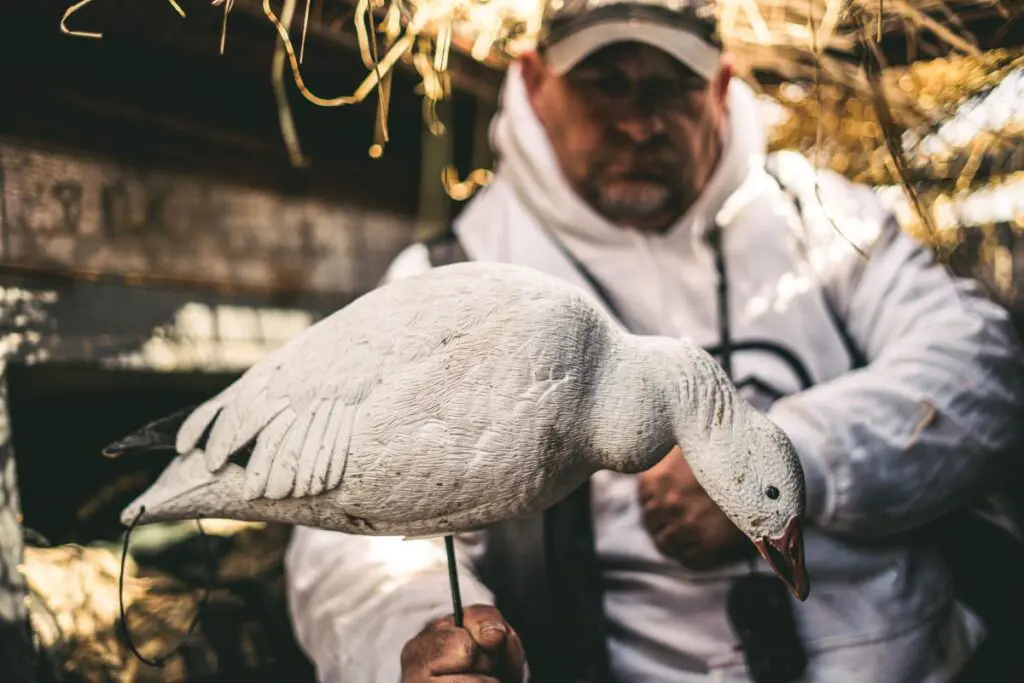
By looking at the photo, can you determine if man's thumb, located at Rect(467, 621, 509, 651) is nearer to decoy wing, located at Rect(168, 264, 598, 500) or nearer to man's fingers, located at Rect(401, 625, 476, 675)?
man's fingers, located at Rect(401, 625, 476, 675)

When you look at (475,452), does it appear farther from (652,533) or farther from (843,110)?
(843,110)

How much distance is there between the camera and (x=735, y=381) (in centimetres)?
A: 94

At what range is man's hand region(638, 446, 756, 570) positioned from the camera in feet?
2.70

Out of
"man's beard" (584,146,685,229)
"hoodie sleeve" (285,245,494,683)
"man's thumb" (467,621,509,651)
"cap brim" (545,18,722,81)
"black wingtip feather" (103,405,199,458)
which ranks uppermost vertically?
"cap brim" (545,18,722,81)

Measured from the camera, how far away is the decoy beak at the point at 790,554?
0.58 metres

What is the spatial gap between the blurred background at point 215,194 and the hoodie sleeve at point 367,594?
0.14 m

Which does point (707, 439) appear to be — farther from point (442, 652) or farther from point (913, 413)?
point (913, 413)

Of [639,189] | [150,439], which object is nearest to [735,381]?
[639,189]

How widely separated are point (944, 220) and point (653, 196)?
1.96ft

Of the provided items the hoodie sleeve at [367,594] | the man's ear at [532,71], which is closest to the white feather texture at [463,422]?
the hoodie sleeve at [367,594]

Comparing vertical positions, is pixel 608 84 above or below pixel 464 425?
above

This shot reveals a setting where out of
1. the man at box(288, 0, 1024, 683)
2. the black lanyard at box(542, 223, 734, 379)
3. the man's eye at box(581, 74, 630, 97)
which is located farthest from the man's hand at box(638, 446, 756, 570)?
the man's eye at box(581, 74, 630, 97)

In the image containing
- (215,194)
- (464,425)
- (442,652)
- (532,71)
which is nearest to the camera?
(464,425)

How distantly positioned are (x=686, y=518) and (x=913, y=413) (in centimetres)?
28
